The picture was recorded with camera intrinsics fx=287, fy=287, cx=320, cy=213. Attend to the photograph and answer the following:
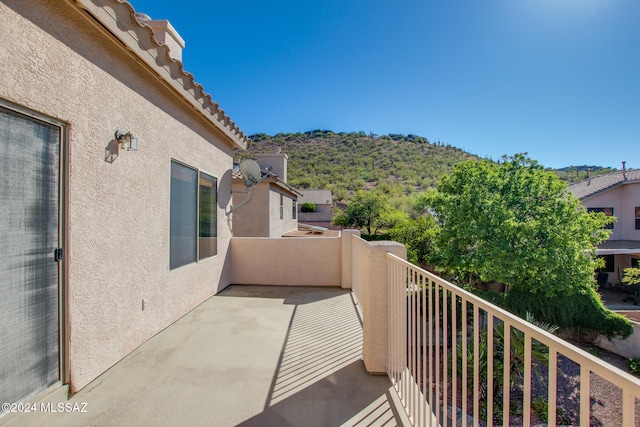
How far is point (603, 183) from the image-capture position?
1833 centimetres

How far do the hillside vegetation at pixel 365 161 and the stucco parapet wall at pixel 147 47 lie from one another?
3466cm

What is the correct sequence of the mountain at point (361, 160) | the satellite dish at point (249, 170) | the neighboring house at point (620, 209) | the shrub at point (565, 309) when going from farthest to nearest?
the mountain at point (361, 160)
the neighboring house at point (620, 209)
the shrub at point (565, 309)
the satellite dish at point (249, 170)

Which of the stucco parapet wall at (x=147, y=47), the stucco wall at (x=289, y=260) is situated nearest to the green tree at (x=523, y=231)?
the stucco wall at (x=289, y=260)

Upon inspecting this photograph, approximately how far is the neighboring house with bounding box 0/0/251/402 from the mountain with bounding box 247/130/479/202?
3787 centimetres

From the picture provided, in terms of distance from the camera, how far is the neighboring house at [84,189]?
2.19 meters

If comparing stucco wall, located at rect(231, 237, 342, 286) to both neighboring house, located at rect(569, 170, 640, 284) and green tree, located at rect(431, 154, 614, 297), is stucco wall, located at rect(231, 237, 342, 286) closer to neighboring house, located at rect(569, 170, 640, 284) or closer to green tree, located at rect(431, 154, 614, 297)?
green tree, located at rect(431, 154, 614, 297)

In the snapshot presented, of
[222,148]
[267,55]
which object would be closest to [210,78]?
[267,55]

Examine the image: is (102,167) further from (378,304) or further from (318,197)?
(318,197)

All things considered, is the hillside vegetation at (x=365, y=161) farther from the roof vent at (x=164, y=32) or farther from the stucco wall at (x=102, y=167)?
the stucco wall at (x=102, y=167)

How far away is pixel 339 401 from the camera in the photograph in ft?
8.50

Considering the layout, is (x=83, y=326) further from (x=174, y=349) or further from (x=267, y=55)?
(x=267, y=55)

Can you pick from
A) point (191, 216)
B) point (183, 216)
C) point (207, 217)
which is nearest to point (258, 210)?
point (207, 217)

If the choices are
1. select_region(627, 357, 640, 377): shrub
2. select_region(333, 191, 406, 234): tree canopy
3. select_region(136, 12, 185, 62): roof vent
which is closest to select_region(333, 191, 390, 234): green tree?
select_region(333, 191, 406, 234): tree canopy

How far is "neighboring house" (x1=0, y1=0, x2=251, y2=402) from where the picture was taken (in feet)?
7.19
